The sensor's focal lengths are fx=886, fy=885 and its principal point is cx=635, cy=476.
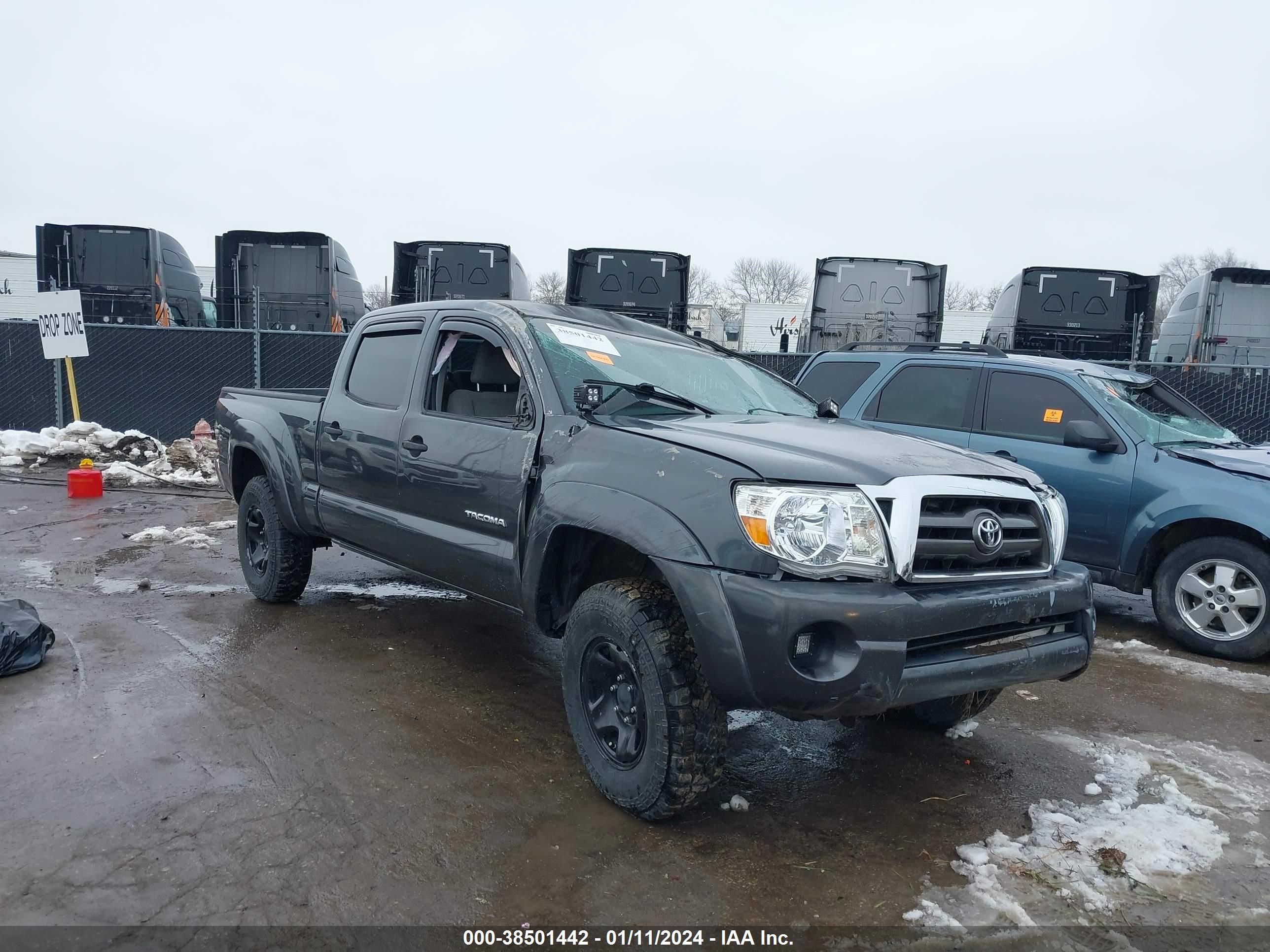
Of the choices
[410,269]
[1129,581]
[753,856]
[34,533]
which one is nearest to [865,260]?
[410,269]

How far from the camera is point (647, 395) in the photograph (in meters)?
3.63

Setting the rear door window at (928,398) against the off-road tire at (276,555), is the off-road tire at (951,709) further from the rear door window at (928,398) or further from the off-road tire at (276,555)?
the off-road tire at (276,555)

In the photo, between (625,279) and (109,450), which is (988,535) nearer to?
(625,279)

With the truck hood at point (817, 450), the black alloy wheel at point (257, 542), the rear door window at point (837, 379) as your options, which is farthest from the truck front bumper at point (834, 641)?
the rear door window at point (837, 379)

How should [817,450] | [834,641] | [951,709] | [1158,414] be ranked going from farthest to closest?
[1158,414] → [951,709] → [817,450] → [834,641]

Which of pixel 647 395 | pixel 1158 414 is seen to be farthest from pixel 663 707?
pixel 1158 414

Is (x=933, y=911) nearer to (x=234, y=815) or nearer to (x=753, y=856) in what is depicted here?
(x=753, y=856)

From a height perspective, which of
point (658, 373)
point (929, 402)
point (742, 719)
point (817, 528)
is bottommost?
point (742, 719)

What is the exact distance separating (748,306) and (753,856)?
88.1 feet

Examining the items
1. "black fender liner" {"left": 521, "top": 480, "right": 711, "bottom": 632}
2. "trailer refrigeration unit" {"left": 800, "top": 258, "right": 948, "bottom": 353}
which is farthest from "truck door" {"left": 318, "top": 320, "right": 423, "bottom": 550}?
"trailer refrigeration unit" {"left": 800, "top": 258, "right": 948, "bottom": 353}

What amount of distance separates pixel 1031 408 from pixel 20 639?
608 cm

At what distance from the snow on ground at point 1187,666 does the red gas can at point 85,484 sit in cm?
952

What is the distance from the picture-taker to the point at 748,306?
28672 millimetres

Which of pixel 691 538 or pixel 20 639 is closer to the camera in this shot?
pixel 691 538
